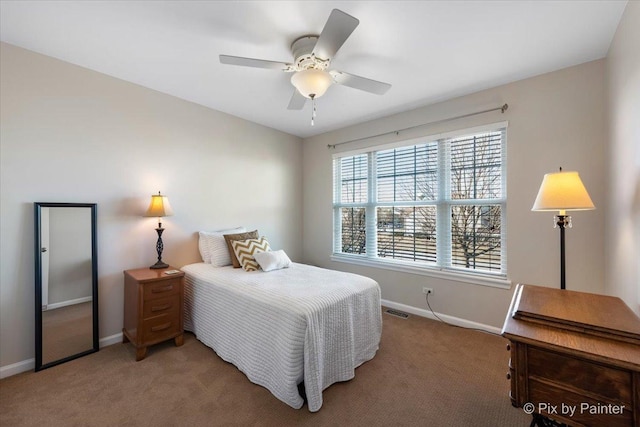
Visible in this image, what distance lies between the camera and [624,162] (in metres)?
1.72

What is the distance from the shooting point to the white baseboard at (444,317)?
2743 mm

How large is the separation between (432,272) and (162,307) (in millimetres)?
2850

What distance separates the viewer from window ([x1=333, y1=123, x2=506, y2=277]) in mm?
2771

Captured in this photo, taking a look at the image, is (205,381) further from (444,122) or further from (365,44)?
(444,122)

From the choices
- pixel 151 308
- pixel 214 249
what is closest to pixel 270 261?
pixel 214 249

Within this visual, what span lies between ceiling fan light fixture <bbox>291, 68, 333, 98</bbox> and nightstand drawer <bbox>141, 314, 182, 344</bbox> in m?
2.33

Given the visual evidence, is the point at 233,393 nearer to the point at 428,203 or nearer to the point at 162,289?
the point at 162,289

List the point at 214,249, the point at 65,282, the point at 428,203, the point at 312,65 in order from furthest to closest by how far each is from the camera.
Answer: the point at 428,203, the point at 214,249, the point at 65,282, the point at 312,65

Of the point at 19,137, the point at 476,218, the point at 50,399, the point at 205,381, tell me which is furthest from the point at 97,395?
the point at 476,218

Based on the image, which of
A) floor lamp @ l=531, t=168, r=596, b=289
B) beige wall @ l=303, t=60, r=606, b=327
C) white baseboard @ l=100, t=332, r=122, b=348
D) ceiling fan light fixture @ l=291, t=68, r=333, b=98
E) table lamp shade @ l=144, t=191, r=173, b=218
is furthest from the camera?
table lamp shade @ l=144, t=191, r=173, b=218

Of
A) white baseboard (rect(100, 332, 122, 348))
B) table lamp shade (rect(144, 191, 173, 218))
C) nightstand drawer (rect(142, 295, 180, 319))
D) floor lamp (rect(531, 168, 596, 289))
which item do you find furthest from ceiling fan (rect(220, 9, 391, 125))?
white baseboard (rect(100, 332, 122, 348))

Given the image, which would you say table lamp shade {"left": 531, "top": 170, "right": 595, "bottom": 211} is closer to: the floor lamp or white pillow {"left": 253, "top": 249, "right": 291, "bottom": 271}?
the floor lamp

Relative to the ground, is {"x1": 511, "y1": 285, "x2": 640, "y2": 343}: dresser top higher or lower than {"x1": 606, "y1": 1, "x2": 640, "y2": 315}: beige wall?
lower

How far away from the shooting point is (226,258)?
118 inches
